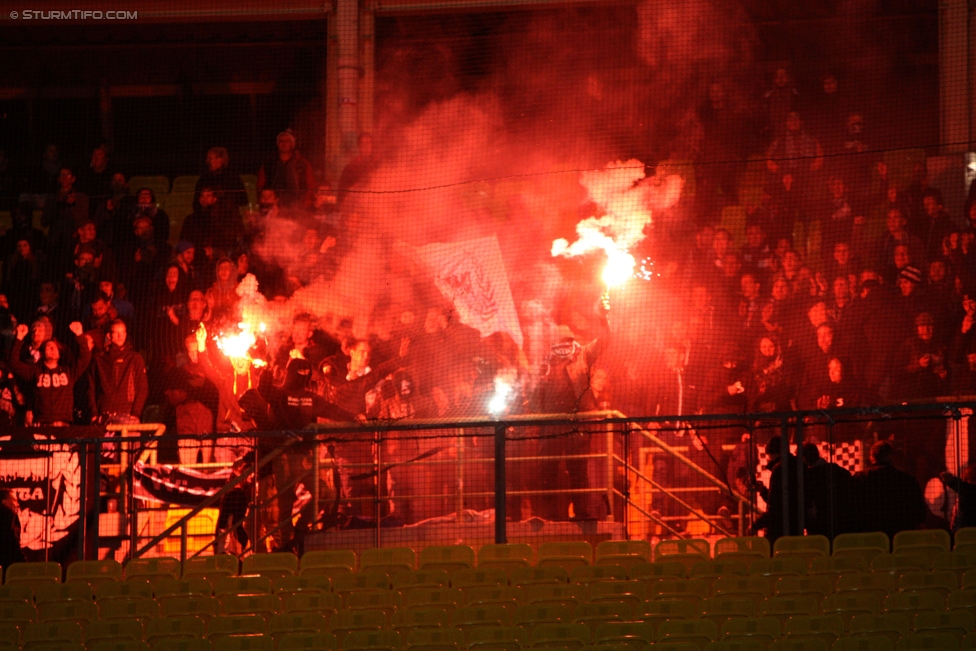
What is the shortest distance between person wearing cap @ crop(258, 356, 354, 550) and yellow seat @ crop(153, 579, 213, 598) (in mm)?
2609

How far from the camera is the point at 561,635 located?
22.1 ft

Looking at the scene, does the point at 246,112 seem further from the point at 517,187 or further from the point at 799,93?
the point at 799,93

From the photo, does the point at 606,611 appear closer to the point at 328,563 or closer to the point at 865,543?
the point at 328,563

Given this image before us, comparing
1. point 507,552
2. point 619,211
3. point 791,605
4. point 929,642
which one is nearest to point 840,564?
point 791,605

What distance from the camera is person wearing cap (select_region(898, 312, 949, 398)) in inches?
465

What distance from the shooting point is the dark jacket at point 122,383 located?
12.6 metres

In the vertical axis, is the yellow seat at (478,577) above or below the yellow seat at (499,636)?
above

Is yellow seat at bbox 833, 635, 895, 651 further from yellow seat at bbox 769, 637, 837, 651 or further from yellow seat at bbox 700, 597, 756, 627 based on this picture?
yellow seat at bbox 700, 597, 756, 627

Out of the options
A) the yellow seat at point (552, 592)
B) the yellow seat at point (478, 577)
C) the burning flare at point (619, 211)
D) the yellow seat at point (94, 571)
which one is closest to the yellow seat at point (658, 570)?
the yellow seat at point (552, 592)

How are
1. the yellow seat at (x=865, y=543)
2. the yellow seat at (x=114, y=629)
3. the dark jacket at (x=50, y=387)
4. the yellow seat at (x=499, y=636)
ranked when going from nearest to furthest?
the yellow seat at (x=499, y=636) → the yellow seat at (x=114, y=629) → the yellow seat at (x=865, y=543) → the dark jacket at (x=50, y=387)

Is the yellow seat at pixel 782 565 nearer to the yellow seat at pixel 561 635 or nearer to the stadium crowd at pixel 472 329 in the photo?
the yellow seat at pixel 561 635

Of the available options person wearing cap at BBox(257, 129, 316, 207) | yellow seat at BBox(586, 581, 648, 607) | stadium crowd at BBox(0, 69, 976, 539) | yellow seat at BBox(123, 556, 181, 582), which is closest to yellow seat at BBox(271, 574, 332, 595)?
yellow seat at BBox(123, 556, 181, 582)

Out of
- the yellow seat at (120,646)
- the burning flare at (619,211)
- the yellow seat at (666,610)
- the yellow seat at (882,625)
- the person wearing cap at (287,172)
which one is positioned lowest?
the yellow seat at (120,646)

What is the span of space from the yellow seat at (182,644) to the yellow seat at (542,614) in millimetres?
1588
